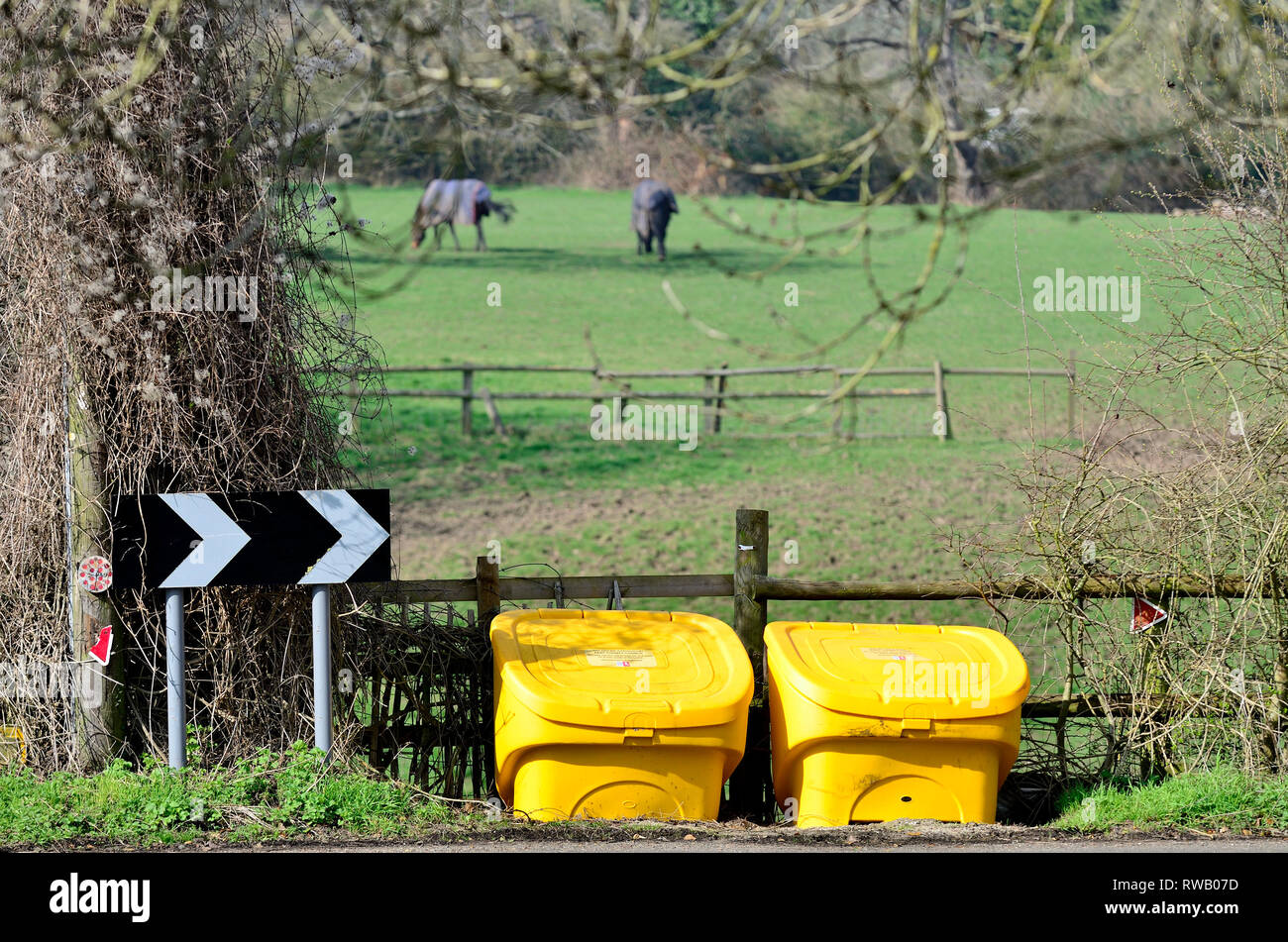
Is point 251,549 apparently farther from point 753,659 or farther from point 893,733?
point 893,733

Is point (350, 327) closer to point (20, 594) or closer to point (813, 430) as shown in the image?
point (20, 594)

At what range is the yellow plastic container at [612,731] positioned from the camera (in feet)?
17.8

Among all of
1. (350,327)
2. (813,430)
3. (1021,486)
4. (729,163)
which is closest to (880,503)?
(813,430)

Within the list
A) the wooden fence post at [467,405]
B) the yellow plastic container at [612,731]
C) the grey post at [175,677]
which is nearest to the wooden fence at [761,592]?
the yellow plastic container at [612,731]

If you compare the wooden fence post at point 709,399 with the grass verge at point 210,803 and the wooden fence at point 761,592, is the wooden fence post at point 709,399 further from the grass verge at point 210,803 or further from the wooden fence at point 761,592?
the grass verge at point 210,803

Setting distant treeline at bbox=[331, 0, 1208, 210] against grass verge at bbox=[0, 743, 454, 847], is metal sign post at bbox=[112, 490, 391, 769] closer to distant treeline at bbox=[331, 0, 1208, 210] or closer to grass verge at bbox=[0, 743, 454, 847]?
grass verge at bbox=[0, 743, 454, 847]

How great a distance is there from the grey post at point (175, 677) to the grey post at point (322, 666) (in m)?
0.55

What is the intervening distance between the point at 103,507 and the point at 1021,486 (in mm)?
4251

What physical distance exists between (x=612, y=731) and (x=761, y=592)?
51.8 inches

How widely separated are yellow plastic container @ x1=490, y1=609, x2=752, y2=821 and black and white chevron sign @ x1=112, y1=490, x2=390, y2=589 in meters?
0.74

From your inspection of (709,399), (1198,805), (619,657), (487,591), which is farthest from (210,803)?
(709,399)

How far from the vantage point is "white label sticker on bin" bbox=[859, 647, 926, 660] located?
19.3 ft

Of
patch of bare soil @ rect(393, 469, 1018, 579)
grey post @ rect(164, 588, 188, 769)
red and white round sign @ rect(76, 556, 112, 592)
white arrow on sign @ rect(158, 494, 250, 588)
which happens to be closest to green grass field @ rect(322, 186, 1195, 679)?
patch of bare soil @ rect(393, 469, 1018, 579)

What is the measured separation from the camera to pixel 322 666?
557 cm
